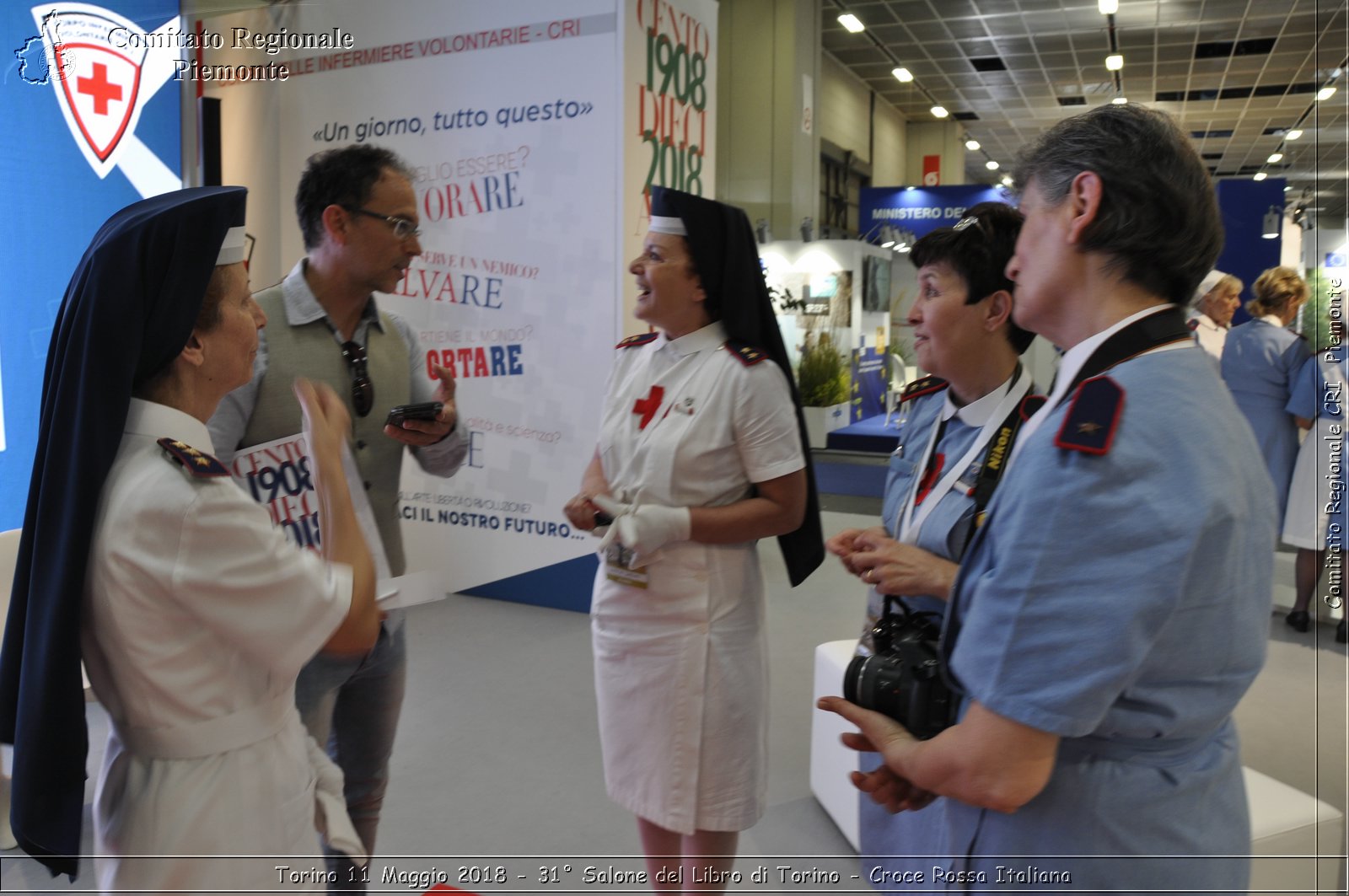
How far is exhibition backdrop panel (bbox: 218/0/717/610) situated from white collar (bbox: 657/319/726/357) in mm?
2731

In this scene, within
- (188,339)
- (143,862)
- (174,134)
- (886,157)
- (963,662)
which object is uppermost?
(886,157)

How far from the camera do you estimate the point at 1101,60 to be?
12883mm

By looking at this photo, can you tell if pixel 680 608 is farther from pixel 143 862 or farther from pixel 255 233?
pixel 255 233

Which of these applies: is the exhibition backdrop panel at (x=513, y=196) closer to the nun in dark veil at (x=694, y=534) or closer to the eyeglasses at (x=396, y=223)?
the nun in dark veil at (x=694, y=534)

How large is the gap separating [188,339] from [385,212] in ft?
2.91

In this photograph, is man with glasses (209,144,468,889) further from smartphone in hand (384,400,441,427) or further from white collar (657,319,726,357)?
white collar (657,319,726,357)

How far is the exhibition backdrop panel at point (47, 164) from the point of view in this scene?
153 inches

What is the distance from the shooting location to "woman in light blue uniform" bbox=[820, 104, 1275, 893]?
93cm

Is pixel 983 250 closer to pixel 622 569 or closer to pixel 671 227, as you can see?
pixel 671 227

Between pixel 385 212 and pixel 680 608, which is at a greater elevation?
pixel 385 212

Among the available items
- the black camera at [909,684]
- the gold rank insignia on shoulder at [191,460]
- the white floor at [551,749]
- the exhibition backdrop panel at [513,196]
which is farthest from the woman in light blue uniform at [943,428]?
the exhibition backdrop panel at [513,196]

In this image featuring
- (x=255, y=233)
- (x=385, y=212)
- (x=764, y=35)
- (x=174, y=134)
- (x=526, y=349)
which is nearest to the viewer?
(x=385, y=212)

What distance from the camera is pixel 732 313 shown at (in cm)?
225

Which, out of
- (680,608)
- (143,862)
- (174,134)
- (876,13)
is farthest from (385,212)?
(876,13)
